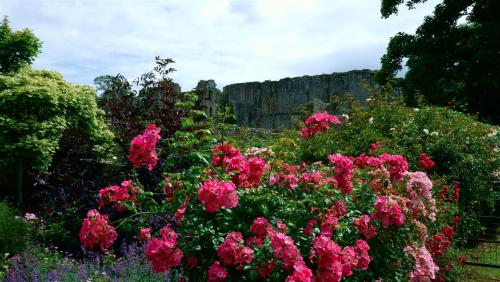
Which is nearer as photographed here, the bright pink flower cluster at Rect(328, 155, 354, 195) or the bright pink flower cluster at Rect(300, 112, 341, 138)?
the bright pink flower cluster at Rect(328, 155, 354, 195)

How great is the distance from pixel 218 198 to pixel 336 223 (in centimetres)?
87

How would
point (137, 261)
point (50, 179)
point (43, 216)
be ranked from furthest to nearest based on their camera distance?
1. point (50, 179)
2. point (43, 216)
3. point (137, 261)

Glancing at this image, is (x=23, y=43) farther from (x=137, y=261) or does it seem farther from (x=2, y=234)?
(x=137, y=261)

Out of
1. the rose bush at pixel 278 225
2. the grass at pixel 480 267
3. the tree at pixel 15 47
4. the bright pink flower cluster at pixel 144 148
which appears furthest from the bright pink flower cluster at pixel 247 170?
the tree at pixel 15 47

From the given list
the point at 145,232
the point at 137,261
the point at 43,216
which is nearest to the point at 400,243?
the point at 145,232

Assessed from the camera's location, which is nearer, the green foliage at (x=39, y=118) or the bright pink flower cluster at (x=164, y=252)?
the bright pink flower cluster at (x=164, y=252)

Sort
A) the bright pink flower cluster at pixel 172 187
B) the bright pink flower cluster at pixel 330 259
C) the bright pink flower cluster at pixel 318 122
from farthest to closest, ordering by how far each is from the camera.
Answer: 1. the bright pink flower cluster at pixel 318 122
2. the bright pink flower cluster at pixel 172 187
3. the bright pink flower cluster at pixel 330 259

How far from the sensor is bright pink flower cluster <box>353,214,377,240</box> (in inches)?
155

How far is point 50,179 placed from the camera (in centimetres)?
886

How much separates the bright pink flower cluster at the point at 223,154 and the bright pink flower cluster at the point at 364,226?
99 centimetres

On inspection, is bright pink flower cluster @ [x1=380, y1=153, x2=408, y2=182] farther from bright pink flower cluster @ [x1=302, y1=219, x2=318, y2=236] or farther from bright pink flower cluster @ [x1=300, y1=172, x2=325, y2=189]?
bright pink flower cluster @ [x1=302, y1=219, x2=318, y2=236]

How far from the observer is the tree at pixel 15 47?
35.6ft

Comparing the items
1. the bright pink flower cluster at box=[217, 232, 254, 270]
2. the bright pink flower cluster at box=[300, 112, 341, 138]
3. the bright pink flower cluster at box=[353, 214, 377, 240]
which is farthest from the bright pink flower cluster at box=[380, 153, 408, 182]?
the bright pink flower cluster at box=[217, 232, 254, 270]

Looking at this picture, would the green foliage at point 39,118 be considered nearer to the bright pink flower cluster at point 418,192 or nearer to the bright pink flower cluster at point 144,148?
the bright pink flower cluster at point 144,148
